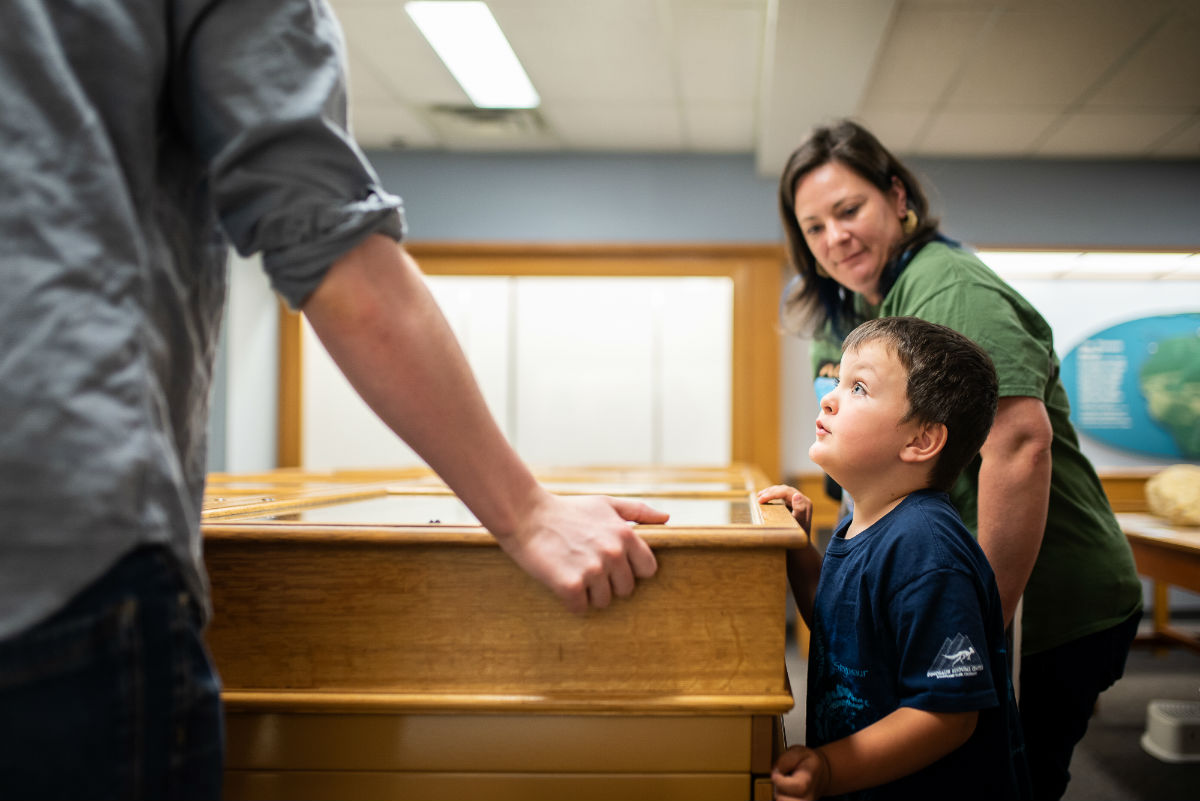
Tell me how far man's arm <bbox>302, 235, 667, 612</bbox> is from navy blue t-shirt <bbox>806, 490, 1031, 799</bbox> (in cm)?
32

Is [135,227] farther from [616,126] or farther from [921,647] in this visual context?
[616,126]

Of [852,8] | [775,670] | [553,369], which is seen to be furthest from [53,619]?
[553,369]

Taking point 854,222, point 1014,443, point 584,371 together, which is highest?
point 854,222

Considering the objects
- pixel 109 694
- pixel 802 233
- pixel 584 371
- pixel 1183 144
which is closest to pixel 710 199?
pixel 584 371

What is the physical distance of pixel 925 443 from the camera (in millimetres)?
979

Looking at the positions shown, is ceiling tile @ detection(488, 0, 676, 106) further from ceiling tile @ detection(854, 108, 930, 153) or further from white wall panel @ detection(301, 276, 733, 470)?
white wall panel @ detection(301, 276, 733, 470)

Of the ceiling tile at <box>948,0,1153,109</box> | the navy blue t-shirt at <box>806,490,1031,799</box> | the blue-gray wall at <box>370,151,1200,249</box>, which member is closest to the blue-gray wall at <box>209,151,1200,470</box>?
the blue-gray wall at <box>370,151,1200,249</box>

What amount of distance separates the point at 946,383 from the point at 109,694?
910 mm

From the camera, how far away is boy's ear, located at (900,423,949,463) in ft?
3.18

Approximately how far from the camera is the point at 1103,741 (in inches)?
117

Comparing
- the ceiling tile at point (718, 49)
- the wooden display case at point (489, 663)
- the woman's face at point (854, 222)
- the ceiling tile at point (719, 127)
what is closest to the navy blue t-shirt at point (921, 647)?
the wooden display case at point (489, 663)

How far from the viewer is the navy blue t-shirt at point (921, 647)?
83 centimetres

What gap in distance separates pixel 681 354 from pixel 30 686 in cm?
464

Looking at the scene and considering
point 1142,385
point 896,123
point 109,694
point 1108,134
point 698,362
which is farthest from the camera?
point 1142,385
